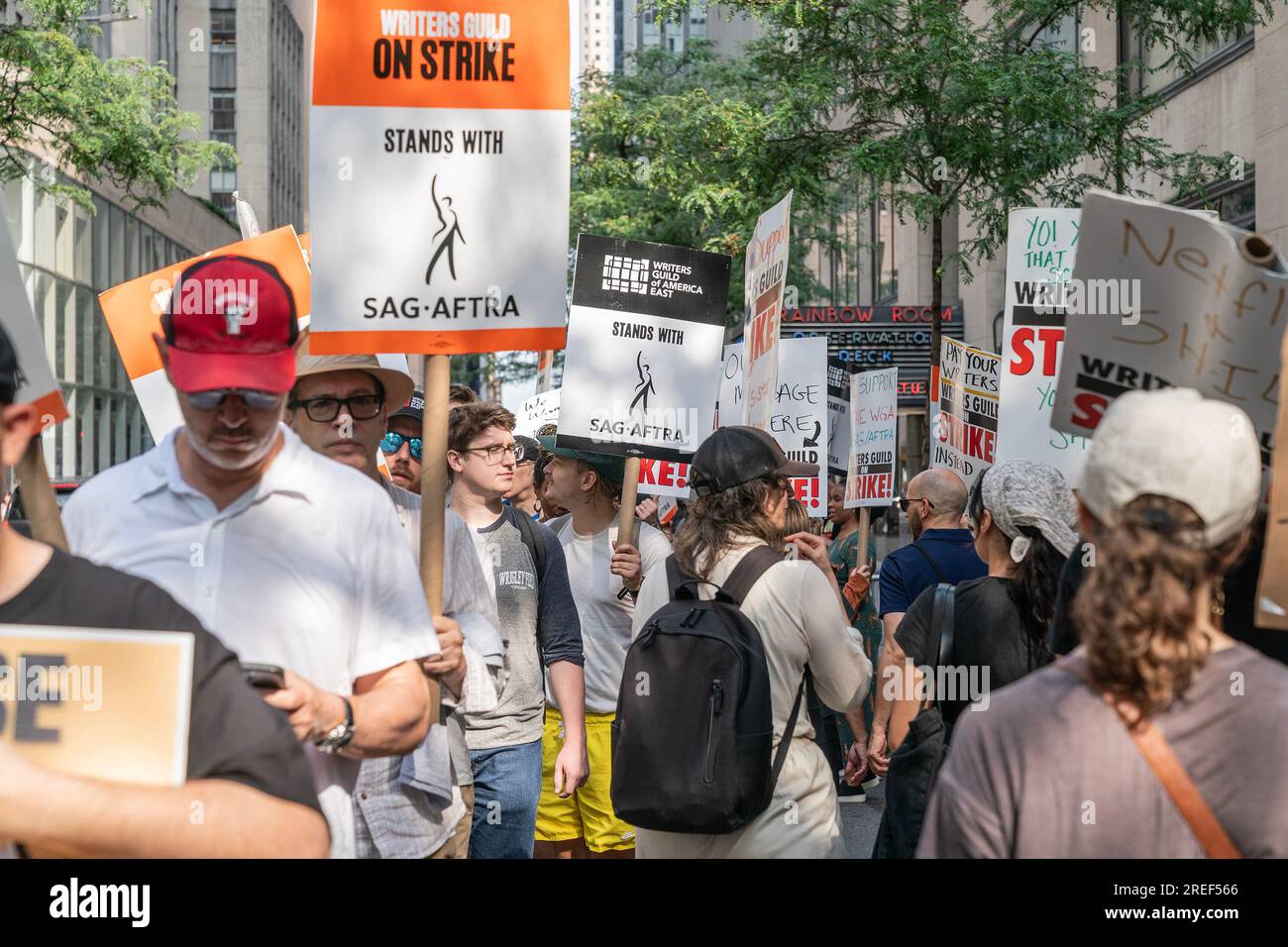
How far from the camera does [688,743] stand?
423 cm

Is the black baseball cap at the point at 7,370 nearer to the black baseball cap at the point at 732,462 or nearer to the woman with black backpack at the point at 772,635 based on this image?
the woman with black backpack at the point at 772,635

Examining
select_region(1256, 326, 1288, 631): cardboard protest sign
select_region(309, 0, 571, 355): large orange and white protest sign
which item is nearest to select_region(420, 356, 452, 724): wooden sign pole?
select_region(309, 0, 571, 355): large orange and white protest sign

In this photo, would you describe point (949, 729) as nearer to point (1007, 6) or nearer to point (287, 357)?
point (287, 357)

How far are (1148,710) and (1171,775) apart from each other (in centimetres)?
10

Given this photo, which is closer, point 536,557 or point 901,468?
point 536,557

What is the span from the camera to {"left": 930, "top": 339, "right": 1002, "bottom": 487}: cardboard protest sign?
991 cm

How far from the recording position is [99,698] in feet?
8.13

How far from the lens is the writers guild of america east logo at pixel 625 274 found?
704 cm

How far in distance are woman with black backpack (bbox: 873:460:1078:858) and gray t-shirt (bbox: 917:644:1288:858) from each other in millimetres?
2158

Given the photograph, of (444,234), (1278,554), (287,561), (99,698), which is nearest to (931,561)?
(444,234)

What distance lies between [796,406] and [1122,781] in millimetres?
8660

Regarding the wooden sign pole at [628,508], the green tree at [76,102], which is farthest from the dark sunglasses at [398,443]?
the green tree at [76,102]

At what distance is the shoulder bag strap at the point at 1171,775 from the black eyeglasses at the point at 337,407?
2387 millimetres
